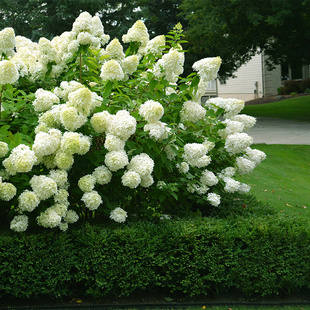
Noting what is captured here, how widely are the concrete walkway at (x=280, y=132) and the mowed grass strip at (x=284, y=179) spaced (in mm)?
1523

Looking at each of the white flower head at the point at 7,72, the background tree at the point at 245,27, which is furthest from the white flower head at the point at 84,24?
the background tree at the point at 245,27

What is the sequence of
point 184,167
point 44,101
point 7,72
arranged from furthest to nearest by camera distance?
point 184,167 → point 44,101 → point 7,72

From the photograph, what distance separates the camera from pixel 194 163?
162 inches

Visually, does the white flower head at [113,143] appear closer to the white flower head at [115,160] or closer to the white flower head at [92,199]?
the white flower head at [115,160]

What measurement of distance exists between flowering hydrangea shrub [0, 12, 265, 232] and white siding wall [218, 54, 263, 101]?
30700 mm

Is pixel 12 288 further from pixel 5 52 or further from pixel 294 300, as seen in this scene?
pixel 294 300

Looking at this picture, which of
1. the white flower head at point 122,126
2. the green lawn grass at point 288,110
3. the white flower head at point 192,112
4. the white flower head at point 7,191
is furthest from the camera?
the green lawn grass at point 288,110

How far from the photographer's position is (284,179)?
9.50m

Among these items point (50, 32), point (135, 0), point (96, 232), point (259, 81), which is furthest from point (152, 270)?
point (259, 81)

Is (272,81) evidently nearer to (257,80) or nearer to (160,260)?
(257,80)

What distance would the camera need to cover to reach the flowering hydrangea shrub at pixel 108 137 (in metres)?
3.52

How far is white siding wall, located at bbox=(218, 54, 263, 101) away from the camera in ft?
115

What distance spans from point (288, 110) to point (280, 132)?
28.6 feet

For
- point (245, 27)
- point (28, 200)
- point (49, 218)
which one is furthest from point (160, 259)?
point (245, 27)
